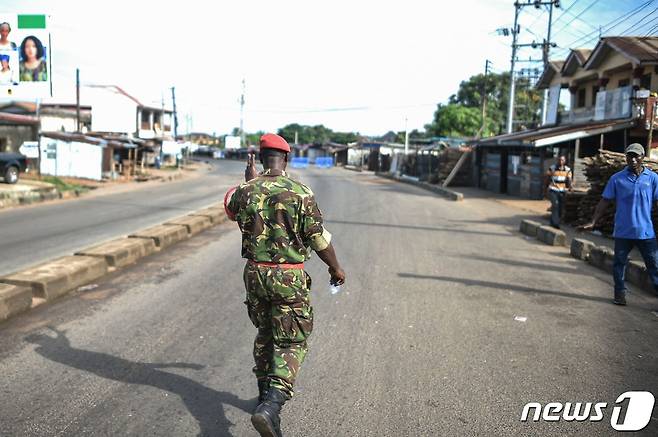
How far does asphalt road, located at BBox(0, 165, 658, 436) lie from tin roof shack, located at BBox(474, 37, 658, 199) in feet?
42.1

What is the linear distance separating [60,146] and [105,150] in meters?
3.36

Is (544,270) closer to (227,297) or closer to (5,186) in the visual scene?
(227,297)

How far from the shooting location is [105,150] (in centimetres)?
3297

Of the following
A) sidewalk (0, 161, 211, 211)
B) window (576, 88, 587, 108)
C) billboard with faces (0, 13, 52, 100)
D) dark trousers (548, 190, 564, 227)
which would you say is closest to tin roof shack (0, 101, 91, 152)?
sidewalk (0, 161, 211, 211)

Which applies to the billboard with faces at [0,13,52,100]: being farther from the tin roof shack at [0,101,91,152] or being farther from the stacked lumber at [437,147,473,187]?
the stacked lumber at [437,147,473,187]

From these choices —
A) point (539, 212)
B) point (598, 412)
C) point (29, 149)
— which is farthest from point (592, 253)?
point (29, 149)

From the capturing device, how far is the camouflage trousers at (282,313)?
3.21 metres

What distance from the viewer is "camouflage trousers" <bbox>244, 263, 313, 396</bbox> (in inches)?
126

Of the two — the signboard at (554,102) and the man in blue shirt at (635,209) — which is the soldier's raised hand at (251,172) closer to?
→ the man in blue shirt at (635,209)

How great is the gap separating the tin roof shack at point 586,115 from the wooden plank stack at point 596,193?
4359 mm

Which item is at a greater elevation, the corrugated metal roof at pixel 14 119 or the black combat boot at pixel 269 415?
the corrugated metal roof at pixel 14 119

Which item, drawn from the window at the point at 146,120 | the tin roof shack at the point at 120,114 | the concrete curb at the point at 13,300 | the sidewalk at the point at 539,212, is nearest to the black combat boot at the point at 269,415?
the concrete curb at the point at 13,300

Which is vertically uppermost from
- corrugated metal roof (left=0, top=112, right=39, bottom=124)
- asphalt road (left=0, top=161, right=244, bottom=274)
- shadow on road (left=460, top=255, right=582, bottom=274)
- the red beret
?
corrugated metal roof (left=0, top=112, right=39, bottom=124)

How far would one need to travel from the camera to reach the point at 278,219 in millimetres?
3186
